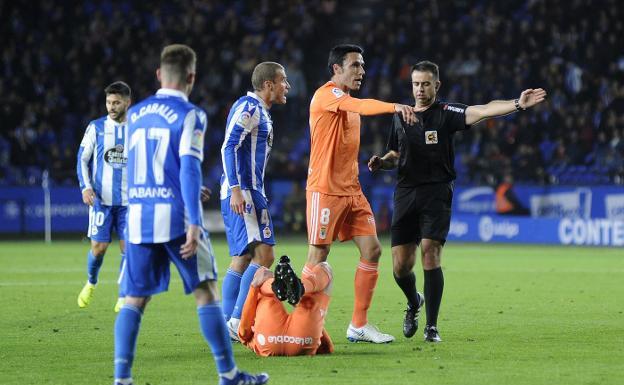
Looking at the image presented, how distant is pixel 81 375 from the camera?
777 cm

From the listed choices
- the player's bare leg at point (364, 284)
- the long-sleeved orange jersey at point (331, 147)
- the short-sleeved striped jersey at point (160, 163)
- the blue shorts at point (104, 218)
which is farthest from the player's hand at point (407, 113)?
the blue shorts at point (104, 218)

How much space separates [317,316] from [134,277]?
7.29 ft

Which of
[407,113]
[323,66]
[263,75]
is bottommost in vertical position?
[407,113]

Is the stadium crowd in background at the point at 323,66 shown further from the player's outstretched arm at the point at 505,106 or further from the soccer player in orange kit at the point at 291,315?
the soccer player in orange kit at the point at 291,315

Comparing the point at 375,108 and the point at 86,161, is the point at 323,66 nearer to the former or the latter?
the point at 86,161

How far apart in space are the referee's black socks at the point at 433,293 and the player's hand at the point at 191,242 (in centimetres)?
335

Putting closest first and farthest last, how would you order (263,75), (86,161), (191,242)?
(191,242) < (263,75) < (86,161)

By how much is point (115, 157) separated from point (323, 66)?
2187cm

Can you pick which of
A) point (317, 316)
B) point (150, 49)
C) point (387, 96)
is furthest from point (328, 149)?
point (150, 49)

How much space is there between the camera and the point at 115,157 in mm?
12445

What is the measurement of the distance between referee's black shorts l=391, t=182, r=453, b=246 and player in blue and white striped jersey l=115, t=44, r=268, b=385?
10.1 feet

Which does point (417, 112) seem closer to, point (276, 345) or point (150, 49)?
point (276, 345)

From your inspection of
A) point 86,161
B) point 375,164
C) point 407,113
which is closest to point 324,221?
point 375,164

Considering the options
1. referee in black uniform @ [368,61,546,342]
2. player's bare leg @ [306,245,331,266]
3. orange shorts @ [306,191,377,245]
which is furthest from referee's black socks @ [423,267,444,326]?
player's bare leg @ [306,245,331,266]
